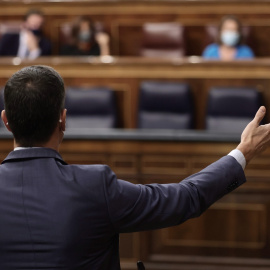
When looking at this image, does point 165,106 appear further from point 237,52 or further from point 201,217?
point 201,217

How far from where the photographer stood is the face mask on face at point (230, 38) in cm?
339

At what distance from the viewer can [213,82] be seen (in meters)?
2.91

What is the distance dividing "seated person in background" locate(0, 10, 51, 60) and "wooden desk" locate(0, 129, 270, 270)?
6.23ft

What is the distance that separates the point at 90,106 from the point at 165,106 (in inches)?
13.8

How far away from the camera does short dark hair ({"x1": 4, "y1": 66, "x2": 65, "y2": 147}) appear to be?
2.83ft

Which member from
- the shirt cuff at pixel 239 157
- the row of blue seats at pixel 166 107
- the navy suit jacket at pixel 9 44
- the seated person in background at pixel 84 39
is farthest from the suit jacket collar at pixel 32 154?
the navy suit jacket at pixel 9 44

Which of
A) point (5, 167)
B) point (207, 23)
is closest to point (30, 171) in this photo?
point (5, 167)

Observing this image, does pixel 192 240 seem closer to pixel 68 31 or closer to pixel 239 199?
pixel 239 199

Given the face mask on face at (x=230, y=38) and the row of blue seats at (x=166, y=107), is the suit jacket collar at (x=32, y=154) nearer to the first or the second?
the row of blue seats at (x=166, y=107)

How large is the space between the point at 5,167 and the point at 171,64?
2.09 m

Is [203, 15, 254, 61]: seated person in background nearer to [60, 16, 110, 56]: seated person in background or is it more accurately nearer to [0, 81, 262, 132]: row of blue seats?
[0, 81, 262, 132]: row of blue seats

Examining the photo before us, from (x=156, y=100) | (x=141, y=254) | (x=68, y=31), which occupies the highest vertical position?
(x=68, y=31)

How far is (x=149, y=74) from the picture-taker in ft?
9.66

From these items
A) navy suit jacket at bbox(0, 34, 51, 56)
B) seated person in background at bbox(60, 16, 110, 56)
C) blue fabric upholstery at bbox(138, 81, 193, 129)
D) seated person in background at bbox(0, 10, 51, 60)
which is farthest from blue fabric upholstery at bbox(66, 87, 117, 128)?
navy suit jacket at bbox(0, 34, 51, 56)
